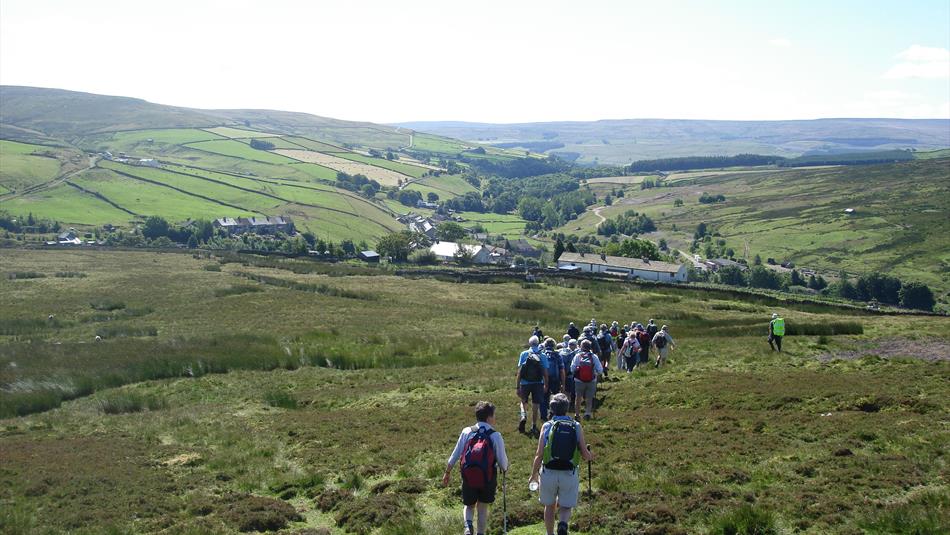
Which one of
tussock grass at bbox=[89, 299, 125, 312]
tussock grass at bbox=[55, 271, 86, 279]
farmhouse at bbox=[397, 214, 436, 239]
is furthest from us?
farmhouse at bbox=[397, 214, 436, 239]

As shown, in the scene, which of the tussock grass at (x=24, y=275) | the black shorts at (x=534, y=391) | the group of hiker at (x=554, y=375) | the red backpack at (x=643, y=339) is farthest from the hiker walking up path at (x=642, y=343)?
the tussock grass at (x=24, y=275)

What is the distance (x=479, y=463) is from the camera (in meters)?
9.48

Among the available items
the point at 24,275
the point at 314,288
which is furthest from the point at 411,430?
the point at 24,275

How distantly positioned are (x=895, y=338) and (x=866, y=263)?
11319 cm

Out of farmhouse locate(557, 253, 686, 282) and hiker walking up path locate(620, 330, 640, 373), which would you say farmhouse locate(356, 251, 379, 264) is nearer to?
farmhouse locate(557, 253, 686, 282)

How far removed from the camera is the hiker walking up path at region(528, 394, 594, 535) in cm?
946

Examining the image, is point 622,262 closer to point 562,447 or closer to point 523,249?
point 523,249

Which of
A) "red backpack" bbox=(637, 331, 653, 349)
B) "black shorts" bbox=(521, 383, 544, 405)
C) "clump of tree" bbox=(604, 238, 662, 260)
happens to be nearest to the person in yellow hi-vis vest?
"red backpack" bbox=(637, 331, 653, 349)

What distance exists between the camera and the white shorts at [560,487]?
9.49 meters

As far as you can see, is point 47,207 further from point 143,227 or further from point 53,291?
point 53,291

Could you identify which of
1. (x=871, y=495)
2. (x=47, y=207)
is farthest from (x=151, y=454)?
(x=47, y=207)

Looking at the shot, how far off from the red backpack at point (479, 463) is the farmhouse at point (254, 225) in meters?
145

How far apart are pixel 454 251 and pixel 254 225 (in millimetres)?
48514

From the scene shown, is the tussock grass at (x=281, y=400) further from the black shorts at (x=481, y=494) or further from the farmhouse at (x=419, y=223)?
the farmhouse at (x=419, y=223)
